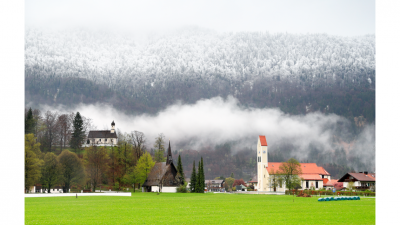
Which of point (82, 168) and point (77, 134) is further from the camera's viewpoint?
point (77, 134)

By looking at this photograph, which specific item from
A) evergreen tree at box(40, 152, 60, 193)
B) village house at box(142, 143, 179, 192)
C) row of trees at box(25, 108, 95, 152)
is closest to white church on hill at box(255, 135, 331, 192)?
village house at box(142, 143, 179, 192)

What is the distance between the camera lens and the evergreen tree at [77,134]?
8462 centimetres

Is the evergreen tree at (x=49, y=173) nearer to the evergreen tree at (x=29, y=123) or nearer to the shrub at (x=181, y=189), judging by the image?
the evergreen tree at (x=29, y=123)

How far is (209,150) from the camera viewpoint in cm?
18938

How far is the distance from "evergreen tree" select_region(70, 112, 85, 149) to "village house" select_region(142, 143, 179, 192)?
2137 cm

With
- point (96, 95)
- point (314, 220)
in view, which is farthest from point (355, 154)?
point (314, 220)

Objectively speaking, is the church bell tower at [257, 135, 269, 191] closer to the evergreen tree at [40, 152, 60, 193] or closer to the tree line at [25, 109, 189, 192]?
the tree line at [25, 109, 189, 192]

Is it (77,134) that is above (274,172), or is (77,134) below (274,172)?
above

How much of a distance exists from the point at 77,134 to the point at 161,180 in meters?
27.2

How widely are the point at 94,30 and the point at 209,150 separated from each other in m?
82.9

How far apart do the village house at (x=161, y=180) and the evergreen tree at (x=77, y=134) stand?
21.4 metres

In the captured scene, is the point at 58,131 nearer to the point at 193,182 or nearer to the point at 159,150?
the point at 159,150

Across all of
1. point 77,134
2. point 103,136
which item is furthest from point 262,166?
point 103,136

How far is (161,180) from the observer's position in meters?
71.2
